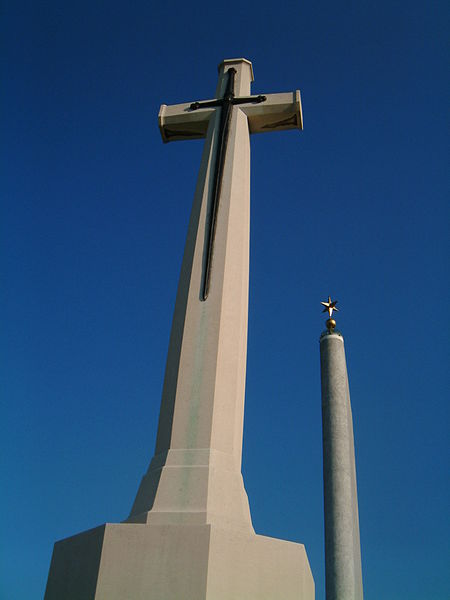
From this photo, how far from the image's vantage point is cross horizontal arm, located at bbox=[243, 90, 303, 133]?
36.0ft

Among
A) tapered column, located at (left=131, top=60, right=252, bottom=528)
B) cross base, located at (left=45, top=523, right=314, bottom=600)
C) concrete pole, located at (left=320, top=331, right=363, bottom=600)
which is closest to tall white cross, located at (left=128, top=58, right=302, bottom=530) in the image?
tapered column, located at (left=131, top=60, right=252, bottom=528)

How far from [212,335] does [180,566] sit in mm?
3159

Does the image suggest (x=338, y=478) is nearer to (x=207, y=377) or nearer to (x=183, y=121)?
(x=207, y=377)

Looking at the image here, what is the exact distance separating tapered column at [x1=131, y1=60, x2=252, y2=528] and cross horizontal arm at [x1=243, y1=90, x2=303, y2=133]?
38.8 inches

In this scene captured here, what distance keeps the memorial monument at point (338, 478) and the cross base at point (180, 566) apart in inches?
166

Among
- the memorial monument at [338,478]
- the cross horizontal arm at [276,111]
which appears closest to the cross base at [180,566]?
the memorial monument at [338,478]

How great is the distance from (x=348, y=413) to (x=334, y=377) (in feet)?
2.55

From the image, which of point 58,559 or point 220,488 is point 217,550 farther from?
point 58,559

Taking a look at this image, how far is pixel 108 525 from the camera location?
6227mm

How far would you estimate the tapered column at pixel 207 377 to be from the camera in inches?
270

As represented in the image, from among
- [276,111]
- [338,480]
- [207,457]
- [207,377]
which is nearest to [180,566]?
[207,457]

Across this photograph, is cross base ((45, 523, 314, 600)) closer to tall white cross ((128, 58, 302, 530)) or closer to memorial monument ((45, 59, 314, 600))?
memorial monument ((45, 59, 314, 600))

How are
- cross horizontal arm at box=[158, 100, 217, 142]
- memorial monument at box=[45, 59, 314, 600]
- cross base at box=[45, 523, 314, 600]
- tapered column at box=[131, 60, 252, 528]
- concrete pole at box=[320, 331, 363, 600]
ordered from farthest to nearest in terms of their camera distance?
1. cross horizontal arm at box=[158, 100, 217, 142]
2. concrete pole at box=[320, 331, 363, 600]
3. tapered column at box=[131, 60, 252, 528]
4. memorial monument at box=[45, 59, 314, 600]
5. cross base at box=[45, 523, 314, 600]

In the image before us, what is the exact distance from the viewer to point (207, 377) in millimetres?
7855
